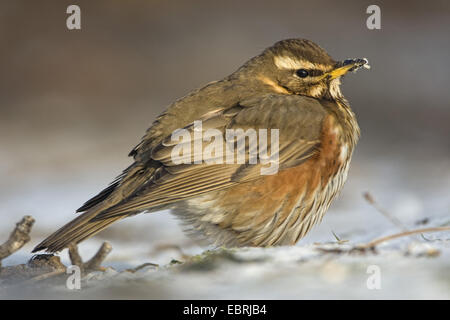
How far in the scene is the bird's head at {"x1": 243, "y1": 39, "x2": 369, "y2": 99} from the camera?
6320 mm

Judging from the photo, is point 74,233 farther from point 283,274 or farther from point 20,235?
point 283,274

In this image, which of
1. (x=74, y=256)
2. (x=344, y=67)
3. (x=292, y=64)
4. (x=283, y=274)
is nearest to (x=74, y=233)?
(x=74, y=256)

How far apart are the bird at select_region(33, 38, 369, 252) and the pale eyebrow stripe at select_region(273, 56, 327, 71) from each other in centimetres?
7

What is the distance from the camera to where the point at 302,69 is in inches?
251

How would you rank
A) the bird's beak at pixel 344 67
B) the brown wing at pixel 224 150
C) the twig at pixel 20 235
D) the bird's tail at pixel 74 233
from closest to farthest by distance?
the twig at pixel 20 235
the bird's tail at pixel 74 233
the brown wing at pixel 224 150
the bird's beak at pixel 344 67

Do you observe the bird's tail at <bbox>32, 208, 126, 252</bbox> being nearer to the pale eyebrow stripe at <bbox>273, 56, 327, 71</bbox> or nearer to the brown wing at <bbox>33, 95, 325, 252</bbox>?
the brown wing at <bbox>33, 95, 325, 252</bbox>

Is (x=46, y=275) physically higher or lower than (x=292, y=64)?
lower

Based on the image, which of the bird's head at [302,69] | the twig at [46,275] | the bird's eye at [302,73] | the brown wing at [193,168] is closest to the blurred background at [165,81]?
the bird's head at [302,69]

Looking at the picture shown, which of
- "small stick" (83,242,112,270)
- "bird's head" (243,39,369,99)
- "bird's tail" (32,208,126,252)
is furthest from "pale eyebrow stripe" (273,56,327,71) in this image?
"small stick" (83,242,112,270)

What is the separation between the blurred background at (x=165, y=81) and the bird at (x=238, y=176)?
120 inches

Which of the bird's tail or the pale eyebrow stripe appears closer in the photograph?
the bird's tail

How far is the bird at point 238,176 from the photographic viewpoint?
17.6 ft

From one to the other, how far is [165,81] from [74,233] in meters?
9.85

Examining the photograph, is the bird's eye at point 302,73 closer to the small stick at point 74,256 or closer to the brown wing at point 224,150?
the brown wing at point 224,150
